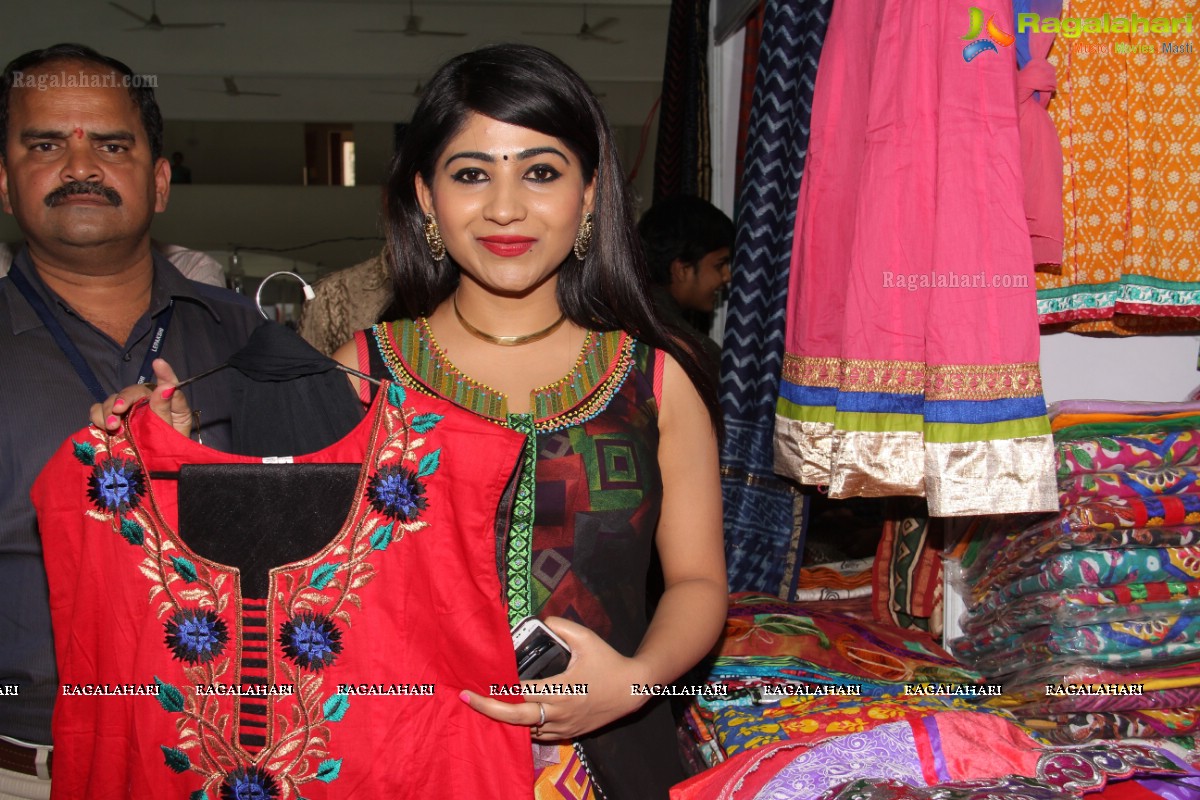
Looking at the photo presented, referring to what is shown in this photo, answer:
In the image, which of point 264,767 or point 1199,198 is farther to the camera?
point 1199,198

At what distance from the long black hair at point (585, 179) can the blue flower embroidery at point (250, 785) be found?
2.68 ft

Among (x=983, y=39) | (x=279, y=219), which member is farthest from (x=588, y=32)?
(x=983, y=39)

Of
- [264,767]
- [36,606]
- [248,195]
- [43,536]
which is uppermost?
[248,195]

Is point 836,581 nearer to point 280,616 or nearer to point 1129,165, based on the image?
point 1129,165

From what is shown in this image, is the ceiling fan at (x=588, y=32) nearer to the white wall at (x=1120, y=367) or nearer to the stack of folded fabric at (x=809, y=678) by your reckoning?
the white wall at (x=1120, y=367)

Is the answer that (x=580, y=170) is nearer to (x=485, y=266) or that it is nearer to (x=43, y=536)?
(x=485, y=266)

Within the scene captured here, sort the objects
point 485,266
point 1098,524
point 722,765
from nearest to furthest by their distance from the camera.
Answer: point 485,266, point 722,765, point 1098,524

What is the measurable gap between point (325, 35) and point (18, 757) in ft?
31.1

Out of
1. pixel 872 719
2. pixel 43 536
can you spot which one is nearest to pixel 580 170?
pixel 43 536

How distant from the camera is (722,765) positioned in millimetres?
1659

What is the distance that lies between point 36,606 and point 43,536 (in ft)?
1.15

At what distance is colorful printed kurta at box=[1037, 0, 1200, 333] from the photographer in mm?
2170

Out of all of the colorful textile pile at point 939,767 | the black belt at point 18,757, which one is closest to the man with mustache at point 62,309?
the black belt at point 18,757

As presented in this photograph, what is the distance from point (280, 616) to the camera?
141 centimetres
